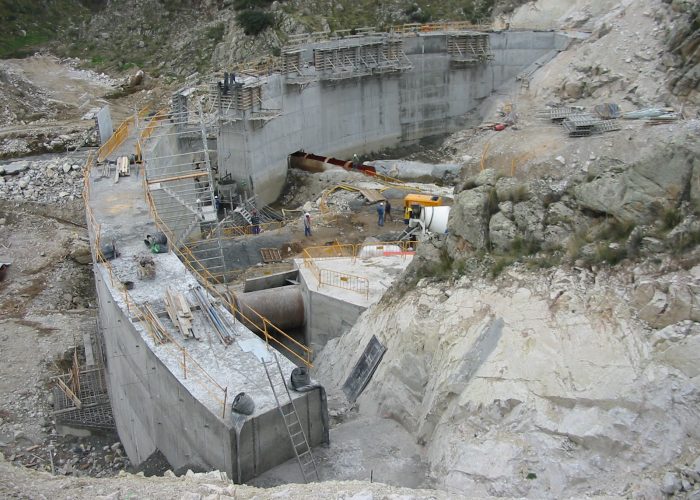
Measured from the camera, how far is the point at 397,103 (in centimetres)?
4691

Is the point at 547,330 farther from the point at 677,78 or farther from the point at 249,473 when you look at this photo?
the point at 677,78

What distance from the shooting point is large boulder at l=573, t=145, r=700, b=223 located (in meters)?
12.7

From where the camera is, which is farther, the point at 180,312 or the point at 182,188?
the point at 182,188

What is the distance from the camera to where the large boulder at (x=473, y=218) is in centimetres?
1547

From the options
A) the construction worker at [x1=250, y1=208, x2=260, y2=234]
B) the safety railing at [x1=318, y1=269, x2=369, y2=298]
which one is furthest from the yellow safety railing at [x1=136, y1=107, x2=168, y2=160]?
the safety railing at [x1=318, y1=269, x2=369, y2=298]

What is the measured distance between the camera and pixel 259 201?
38.8 metres

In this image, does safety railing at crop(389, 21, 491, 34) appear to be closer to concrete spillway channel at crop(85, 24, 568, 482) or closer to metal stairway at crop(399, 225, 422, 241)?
concrete spillway channel at crop(85, 24, 568, 482)

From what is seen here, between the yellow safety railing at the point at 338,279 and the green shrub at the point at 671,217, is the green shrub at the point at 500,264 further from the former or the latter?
the yellow safety railing at the point at 338,279

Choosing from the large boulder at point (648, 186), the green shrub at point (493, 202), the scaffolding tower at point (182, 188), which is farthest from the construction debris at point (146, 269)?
the large boulder at point (648, 186)

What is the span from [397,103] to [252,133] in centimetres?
1268

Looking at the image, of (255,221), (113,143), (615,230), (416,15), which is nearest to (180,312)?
(615,230)

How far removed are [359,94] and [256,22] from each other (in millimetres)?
12159

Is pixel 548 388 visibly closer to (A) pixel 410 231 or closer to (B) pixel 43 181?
(A) pixel 410 231

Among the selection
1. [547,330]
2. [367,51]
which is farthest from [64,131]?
[547,330]
